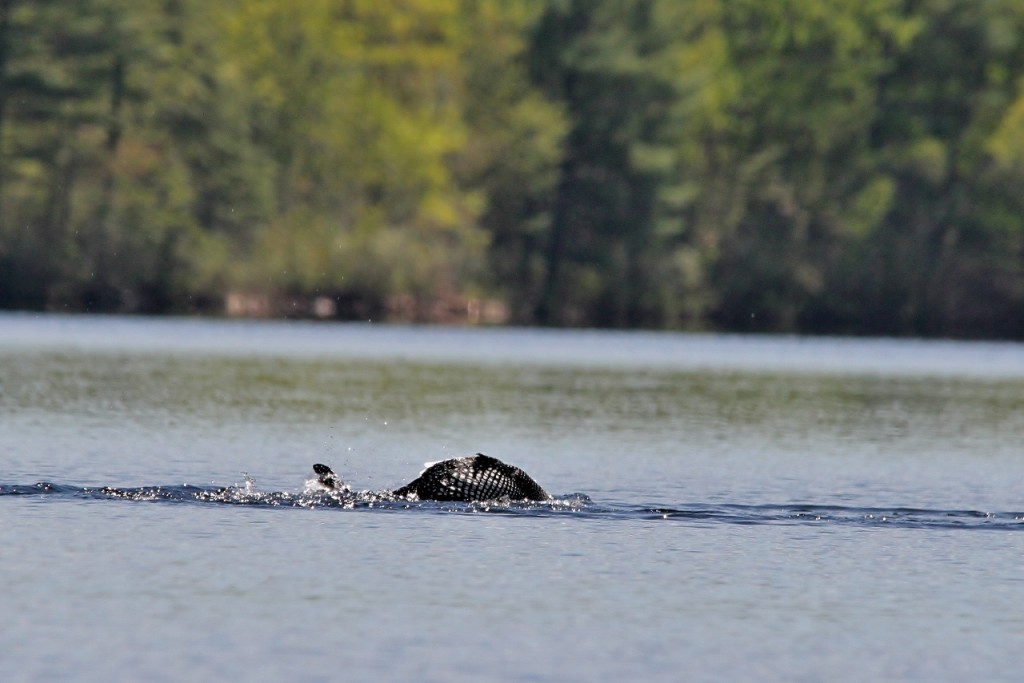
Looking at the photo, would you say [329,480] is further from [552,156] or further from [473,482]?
[552,156]

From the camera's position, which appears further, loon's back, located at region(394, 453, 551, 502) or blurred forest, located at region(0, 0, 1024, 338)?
blurred forest, located at region(0, 0, 1024, 338)

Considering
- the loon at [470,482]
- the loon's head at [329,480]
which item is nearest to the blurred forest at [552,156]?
the loon's head at [329,480]

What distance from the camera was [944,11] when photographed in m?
110

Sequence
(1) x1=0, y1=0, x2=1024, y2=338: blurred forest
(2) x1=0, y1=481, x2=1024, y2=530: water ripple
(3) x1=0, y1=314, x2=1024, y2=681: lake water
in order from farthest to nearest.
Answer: (1) x1=0, y1=0, x2=1024, y2=338: blurred forest → (2) x1=0, y1=481, x2=1024, y2=530: water ripple → (3) x1=0, y1=314, x2=1024, y2=681: lake water

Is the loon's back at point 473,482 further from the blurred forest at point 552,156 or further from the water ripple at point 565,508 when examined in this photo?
the blurred forest at point 552,156

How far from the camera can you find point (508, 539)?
20.7 meters

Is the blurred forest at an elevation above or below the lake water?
above

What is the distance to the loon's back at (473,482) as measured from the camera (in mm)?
23375

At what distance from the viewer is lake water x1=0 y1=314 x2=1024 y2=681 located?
48.8 ft

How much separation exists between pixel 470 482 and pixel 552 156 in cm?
8325

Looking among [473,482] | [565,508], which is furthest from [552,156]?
[473,482]

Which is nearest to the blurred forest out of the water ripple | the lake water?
the lake water

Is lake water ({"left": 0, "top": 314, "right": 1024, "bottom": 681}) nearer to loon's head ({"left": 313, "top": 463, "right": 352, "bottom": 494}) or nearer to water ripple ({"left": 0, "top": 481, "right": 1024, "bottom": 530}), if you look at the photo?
water ripple ({"left": 0, "top": 481, "right": 1024, "bottom": 530})

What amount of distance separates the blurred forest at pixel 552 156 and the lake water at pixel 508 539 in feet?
178
